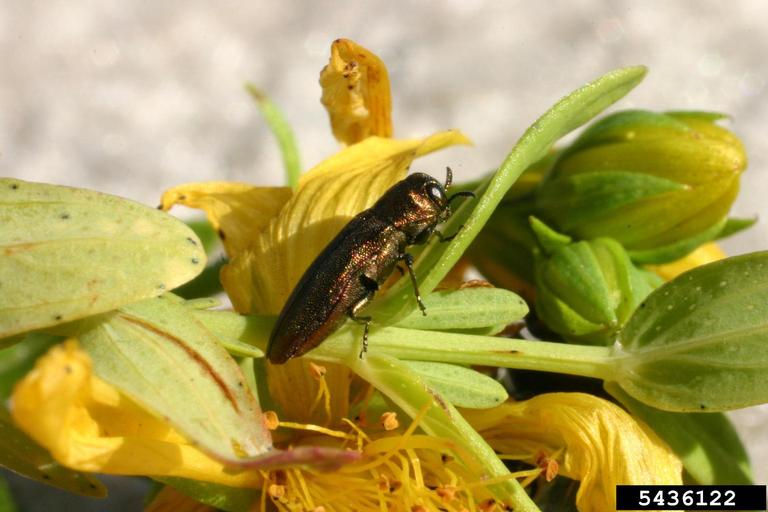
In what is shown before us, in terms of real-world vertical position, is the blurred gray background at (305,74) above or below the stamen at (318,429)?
above

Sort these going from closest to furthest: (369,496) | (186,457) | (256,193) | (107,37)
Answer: (186,457) → (369,496) → (256,193) → (107,37)

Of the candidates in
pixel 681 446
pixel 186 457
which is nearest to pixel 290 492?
Answer: pixel 186 457

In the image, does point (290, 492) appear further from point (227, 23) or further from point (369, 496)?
point (227, 23)

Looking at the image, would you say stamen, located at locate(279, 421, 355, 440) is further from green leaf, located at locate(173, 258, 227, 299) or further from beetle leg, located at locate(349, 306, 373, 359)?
green leaf, located at locate(173, 258, 227, 299)

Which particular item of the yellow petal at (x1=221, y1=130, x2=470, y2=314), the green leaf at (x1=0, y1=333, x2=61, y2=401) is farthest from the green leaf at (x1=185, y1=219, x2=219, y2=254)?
the yellow petal at (x1=221, y1=130, x2=470, y2=314)

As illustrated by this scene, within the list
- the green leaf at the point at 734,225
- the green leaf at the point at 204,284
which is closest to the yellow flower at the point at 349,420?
the green leaf at the point at 204,284

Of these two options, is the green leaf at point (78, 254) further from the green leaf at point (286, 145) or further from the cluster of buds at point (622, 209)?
the green leaf at point (286, 145)

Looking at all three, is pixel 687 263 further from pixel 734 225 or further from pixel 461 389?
pixel 461 389
